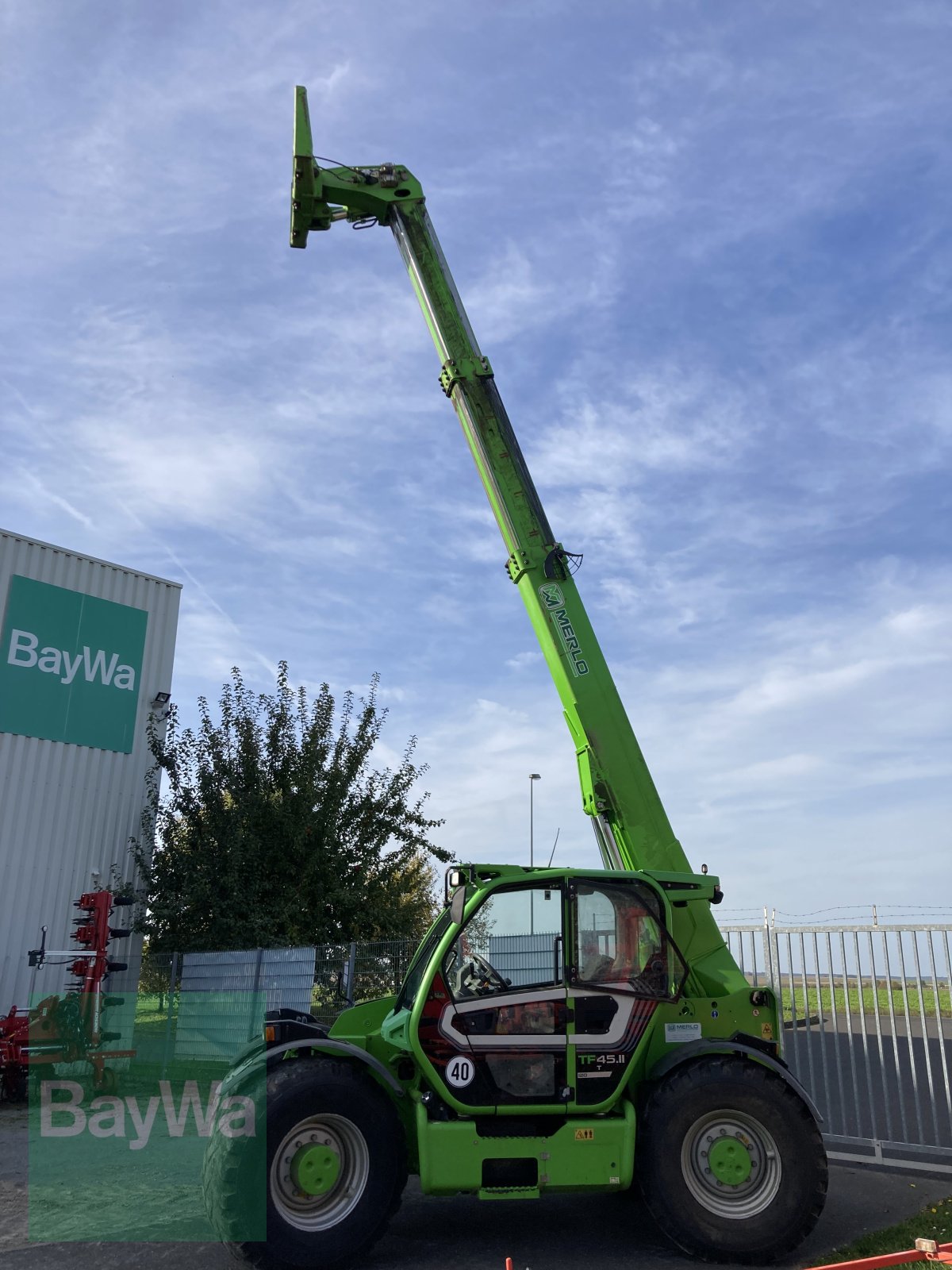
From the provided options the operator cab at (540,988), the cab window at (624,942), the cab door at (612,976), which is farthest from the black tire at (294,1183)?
the cab window at (624,942)

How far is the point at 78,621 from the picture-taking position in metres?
17.0

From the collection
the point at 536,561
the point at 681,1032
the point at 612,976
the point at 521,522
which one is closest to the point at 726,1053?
the point at 681,1032

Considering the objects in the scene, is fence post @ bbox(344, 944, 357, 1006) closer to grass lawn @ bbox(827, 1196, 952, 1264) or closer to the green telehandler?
the green telehandler

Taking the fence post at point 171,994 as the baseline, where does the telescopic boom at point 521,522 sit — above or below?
above

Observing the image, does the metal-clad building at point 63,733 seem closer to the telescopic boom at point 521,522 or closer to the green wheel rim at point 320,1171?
the telescopic boom at point 521,522

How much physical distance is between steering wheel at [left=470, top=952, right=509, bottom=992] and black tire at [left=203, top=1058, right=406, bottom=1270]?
36.3 inches

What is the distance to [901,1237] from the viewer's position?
6.38m

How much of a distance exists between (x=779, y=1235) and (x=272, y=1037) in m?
3.33

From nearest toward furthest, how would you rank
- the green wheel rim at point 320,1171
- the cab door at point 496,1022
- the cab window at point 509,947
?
the green wheel rim at point 320,1171, the cab door at point 496,1022, the cab window at point 509,947

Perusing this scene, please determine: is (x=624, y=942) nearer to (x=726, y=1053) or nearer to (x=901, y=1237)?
(x=726, y=1053)

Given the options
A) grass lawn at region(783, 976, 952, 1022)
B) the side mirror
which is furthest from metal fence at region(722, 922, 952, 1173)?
the side mirror

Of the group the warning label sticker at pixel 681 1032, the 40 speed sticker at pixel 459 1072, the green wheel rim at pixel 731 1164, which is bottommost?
the green wheel rim at pixel 731 1164

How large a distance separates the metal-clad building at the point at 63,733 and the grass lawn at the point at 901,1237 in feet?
41.3

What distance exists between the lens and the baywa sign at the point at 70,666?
16.1 meters
